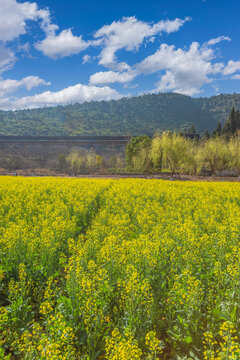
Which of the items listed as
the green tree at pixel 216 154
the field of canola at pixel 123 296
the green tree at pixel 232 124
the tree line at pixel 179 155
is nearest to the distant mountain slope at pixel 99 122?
the green tree at pixel 232 124

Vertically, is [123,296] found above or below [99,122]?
below

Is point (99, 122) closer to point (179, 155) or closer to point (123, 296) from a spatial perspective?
point (179, 155)

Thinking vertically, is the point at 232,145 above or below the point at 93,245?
above

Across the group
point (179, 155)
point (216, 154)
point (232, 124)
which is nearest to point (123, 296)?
point (179, 155)

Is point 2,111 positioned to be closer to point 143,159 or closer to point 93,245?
point 143,159

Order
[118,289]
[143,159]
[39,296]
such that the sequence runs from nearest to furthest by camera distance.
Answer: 1. [118,289]
2. [39,296]
3. [143,159]

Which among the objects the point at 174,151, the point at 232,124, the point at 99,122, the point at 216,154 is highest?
the point at 99,122

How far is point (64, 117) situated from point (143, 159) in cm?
15897

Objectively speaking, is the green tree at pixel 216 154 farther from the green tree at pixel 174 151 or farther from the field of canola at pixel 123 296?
the field of canola at pixel 123 296

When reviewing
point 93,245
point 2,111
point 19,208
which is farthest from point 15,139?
point 2,111

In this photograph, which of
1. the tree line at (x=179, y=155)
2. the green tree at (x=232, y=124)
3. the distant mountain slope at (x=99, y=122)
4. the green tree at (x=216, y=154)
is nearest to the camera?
the tree line at (x=179, y=155)

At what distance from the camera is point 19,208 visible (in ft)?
34.2

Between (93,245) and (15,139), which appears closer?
(93,245)

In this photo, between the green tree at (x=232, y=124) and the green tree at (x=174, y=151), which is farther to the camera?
the green tree at (x=232, y=124)
